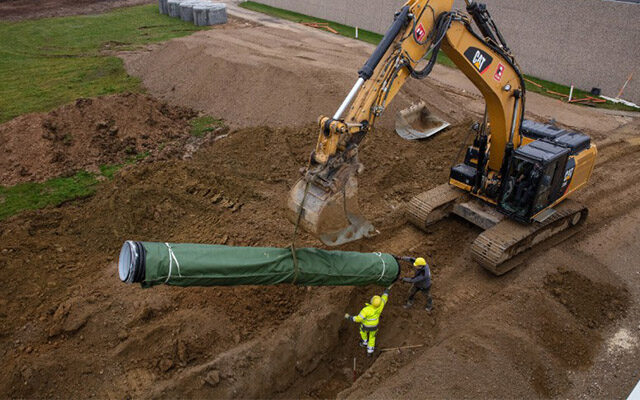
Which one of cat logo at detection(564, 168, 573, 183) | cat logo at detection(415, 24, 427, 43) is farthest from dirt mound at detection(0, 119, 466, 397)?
cat logo at detection(415, 24, 427, 43)

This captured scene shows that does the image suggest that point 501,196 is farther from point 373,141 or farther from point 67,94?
point 67,94

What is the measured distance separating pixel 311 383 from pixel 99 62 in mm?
21339

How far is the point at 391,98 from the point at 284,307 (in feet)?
14.0

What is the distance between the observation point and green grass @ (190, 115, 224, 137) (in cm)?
1703

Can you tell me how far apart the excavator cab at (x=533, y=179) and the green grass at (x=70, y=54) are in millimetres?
16060

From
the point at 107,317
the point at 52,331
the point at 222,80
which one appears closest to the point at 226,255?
the point at 107,317

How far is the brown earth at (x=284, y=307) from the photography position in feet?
26.4

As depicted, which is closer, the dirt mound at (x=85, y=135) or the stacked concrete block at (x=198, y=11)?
the dirt mound at (x=85, y=135)

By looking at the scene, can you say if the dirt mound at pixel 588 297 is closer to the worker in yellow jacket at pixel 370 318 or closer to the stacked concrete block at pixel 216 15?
the worker in yellow jacket at pixel 370 318

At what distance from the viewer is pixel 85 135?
15.8 m

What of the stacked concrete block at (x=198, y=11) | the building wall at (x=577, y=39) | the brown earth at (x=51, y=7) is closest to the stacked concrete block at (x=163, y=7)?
the stacked concrete block at (x=198, y=11)

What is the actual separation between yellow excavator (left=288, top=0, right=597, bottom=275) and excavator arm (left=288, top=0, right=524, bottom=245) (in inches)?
0.6

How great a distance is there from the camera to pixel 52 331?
8.67 m

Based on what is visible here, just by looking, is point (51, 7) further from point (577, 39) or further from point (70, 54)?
point (577, 39)
